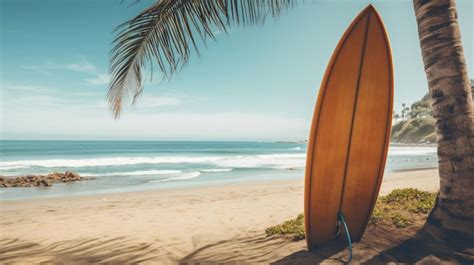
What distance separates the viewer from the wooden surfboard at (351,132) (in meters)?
2.48

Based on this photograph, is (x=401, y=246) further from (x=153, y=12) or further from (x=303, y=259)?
(x=153, y=12)

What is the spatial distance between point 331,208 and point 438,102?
4.16 ft

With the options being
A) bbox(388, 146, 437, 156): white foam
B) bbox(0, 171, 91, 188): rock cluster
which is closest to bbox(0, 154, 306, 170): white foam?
bbox(0, 171, 91, 188): rock cluster

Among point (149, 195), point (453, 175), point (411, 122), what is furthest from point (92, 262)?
point (411, 122)

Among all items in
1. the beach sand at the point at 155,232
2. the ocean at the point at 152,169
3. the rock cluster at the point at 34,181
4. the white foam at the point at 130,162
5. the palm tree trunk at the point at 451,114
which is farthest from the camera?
the white foam at the point at 130,162

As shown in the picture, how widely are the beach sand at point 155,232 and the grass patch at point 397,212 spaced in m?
0.18

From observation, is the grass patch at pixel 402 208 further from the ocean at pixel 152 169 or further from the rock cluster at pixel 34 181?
the rock cluster at pixel 34 181

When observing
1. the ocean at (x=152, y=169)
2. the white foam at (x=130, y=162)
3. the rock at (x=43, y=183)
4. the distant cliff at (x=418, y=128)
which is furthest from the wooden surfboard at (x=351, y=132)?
the distant cliff at (x=418, y=128)

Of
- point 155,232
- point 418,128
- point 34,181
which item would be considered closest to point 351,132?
point 155,232

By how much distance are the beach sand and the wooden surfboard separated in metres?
0.36

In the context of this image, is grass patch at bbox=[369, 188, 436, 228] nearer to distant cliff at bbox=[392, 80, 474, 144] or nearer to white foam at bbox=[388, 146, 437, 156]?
white foam at bbox=[388, 146, 437, 156]

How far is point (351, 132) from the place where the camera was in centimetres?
265

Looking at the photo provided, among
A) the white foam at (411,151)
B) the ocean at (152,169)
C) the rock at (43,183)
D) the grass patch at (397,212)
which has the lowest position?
the white foam at (411,151)

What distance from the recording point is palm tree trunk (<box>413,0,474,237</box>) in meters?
2.33
